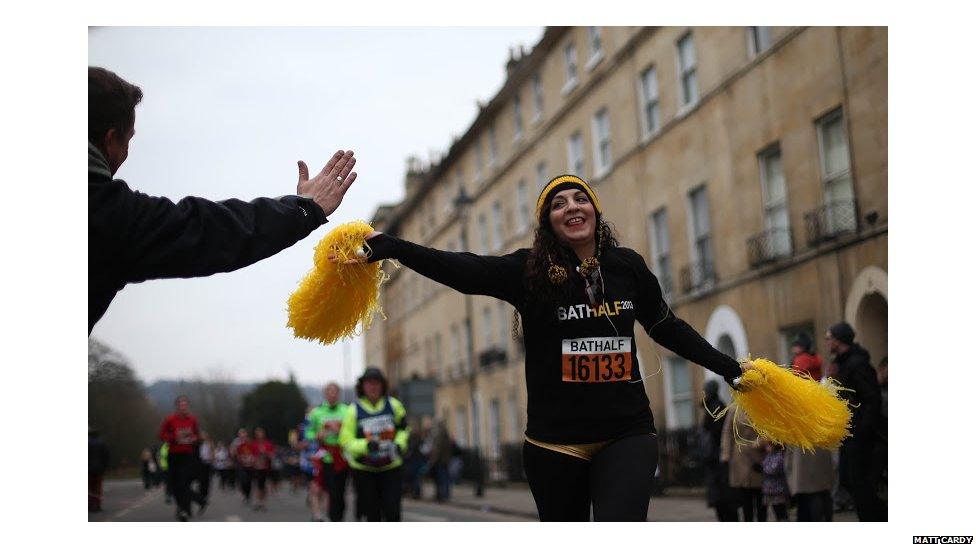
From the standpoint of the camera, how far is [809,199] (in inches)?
687

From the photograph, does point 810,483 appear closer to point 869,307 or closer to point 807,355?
point 807,355

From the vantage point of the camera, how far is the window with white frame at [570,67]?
28516 mm

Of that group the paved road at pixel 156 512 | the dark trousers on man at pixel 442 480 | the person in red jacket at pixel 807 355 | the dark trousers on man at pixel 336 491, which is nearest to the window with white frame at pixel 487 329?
the dark trousers on man at pixel 442 480

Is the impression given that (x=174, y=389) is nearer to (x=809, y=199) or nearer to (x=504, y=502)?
(x=809, y=199)

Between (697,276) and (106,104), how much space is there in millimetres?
19296

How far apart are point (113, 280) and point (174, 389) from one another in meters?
7.87

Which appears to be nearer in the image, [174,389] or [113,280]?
[113,280]

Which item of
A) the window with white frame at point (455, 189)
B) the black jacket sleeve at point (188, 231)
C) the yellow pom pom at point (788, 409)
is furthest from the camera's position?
the window with white frame at point (455, 189)

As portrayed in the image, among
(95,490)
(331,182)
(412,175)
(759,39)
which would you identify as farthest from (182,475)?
(412,175)

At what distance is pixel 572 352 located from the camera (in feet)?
16.1

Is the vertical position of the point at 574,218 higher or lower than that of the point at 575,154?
lower

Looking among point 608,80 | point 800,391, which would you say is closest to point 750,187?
point 608,80

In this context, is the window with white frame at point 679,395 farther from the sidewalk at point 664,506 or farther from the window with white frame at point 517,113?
the window with white frame at point 517,113

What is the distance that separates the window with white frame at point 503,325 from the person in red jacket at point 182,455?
20.6 meters
